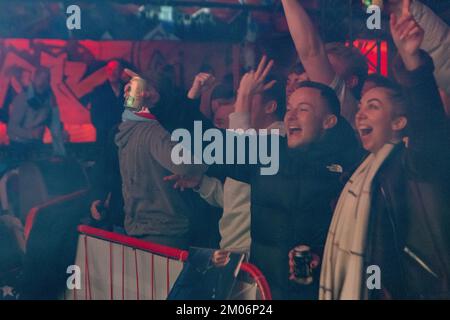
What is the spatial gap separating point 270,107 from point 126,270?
4.89 ft

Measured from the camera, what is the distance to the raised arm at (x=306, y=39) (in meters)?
5.36

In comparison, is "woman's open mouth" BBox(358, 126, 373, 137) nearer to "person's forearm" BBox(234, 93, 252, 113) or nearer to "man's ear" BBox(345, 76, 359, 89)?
"man's ear" BBox(345, 76, 359, 89)

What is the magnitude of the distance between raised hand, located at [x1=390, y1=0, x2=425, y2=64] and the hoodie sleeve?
1577 mm

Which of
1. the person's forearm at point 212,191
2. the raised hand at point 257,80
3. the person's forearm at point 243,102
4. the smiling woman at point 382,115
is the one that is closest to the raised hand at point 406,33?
the smiling woman at point 382,115

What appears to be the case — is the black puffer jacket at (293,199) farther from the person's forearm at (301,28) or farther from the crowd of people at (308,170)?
the person's forearm at (301,28)

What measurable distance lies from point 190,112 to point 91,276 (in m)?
1.32

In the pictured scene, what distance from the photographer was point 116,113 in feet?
17.6

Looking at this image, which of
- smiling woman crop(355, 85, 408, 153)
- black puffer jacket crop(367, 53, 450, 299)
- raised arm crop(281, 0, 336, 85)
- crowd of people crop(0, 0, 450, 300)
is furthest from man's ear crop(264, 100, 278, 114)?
black puffer jacket crop(367, 53, 450, 299)

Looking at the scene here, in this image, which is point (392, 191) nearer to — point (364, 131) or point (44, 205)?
point (364, 131)

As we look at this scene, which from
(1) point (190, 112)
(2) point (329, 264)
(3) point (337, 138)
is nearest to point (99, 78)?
(1) point (190, 112)

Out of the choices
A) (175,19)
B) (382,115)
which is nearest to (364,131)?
(382,115)

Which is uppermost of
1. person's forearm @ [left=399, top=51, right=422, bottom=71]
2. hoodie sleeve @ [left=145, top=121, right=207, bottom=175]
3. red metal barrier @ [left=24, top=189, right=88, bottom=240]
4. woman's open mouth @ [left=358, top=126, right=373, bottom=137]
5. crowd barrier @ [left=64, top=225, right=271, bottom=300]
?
person's forearm @ [left=399, top=51, right=422, bottom=71]

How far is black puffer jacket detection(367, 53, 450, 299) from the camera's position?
17.8 ft
